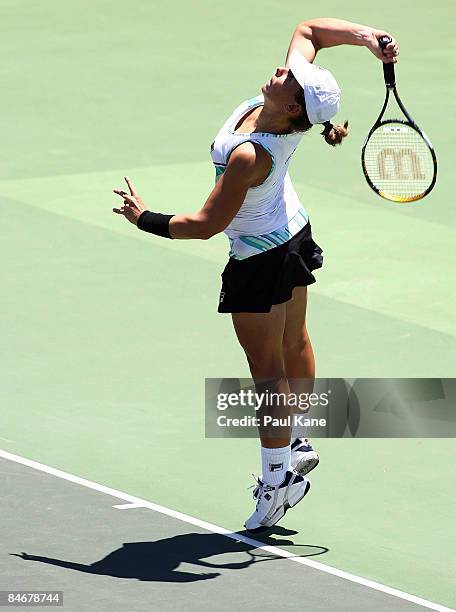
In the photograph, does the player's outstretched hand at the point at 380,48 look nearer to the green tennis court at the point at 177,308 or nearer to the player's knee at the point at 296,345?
the player's knee at the point at 296,345

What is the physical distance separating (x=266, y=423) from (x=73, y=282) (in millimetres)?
4244

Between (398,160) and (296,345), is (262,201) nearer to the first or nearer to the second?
(296,345)

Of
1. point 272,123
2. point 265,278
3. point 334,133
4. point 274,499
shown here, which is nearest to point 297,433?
point 274,499

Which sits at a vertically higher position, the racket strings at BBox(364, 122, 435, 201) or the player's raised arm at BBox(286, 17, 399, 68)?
the player's raised arm at BBox(286, 17, 399, 68)

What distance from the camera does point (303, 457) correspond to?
9.60 m

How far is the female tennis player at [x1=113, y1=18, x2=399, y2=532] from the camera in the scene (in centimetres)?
890

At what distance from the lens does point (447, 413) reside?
36.0 ft

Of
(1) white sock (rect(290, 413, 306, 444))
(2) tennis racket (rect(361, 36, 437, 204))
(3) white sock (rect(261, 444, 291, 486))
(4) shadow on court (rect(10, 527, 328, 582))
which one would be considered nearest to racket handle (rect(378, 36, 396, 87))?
(2) tennis racket (rect(361, 36, 437, 204))

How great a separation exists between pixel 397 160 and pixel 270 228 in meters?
1.62

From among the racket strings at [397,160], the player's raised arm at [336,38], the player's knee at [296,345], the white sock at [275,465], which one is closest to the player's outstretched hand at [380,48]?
the player's raised arm at [336,38]

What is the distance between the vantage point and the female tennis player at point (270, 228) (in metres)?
8.90

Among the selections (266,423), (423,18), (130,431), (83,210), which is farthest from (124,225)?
(423,18)

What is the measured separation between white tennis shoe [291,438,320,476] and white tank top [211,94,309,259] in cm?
112

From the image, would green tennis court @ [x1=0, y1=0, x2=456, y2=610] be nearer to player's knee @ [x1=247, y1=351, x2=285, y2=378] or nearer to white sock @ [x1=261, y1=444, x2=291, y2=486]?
white sock @ [x1=261, y1=444, x2=291, y2=486]
